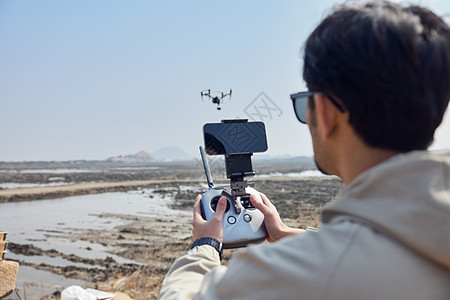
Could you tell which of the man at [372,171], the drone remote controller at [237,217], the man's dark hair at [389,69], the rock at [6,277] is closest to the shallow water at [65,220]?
the rock at [6,277]

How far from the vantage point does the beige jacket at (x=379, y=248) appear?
29.4 inches

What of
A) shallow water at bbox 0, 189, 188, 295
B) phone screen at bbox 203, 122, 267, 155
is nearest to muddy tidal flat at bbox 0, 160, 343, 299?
shallow water at bbox 0, 189, 188, 295

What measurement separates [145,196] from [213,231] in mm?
17635

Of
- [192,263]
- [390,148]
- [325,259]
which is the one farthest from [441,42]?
[192,263]

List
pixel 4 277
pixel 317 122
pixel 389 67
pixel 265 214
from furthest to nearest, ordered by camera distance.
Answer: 1. pixel 4 277
2. pixel 265 214
3. pixel 317 122
4. pixel 389 67

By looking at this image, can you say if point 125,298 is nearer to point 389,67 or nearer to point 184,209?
point 389,67

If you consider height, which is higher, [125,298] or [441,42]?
[441,42]

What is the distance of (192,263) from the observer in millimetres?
1207

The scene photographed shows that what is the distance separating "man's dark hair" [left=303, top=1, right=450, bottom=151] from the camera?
856 millimetres

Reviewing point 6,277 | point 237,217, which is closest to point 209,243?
point 237,217

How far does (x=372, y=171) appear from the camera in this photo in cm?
82

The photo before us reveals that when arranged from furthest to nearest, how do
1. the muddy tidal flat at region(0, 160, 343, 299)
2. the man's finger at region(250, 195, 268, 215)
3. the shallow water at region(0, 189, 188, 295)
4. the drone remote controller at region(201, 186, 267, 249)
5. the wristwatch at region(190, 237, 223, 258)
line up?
the shallow water at region(0, 189, 188, 295), the muddy tidal flat at region(0, 160, 343, 299), the man's finger at region(250, 195, 268, 215), the drone remote controller at region(201, 186, 267, 249), the wristwatch at region(190, 237, 223, 258)

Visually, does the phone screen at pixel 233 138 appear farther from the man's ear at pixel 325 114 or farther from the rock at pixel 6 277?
the rock at pixel 6 277

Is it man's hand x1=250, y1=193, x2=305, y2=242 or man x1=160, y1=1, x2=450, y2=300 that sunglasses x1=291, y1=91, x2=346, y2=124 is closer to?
man x1=160, y1=1, x2=450, y2=300
